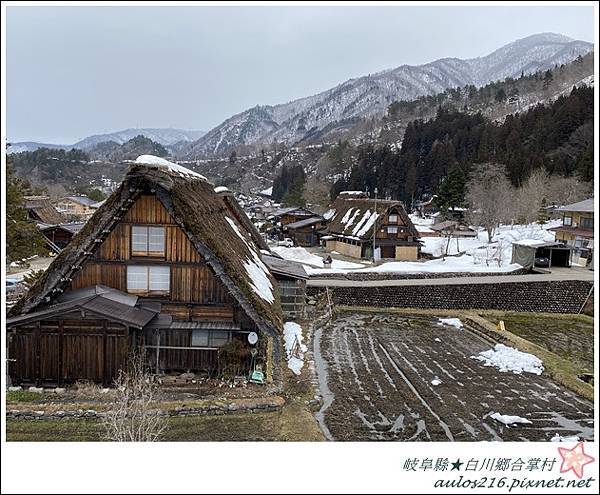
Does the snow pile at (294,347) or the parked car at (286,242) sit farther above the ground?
the parked car at (286,242)

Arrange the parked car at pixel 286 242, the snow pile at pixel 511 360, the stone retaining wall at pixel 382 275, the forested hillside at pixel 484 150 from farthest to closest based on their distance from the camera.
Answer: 1. the forested hillside at pixel 484 150
2. the parked car at pixel 286 242
3. the stone retaining wall at pixel 382 275
4. the snow pile at pixel 511 360

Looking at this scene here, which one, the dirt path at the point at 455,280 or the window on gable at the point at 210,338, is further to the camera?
the dirt path at the point at 455,280

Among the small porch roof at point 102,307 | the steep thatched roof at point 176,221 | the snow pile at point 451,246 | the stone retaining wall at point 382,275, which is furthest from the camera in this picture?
the snow pile at point 451,246

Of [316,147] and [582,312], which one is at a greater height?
[316,147]

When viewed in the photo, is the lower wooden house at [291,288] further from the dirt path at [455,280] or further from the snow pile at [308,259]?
the snow pile at [308,259]

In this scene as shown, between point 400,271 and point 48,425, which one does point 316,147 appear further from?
point 48,425

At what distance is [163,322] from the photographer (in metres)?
10.8

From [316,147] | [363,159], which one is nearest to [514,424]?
[363,159]

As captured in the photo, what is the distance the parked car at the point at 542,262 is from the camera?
88.9 feet

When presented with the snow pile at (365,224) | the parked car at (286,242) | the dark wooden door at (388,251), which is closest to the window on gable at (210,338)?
the snow pile at (365,224)

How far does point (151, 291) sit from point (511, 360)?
420 inches

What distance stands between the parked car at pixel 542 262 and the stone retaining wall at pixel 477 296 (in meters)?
3.88

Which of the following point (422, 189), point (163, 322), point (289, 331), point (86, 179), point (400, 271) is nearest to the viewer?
point (163, 322)

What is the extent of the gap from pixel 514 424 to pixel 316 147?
116719 millimetres
